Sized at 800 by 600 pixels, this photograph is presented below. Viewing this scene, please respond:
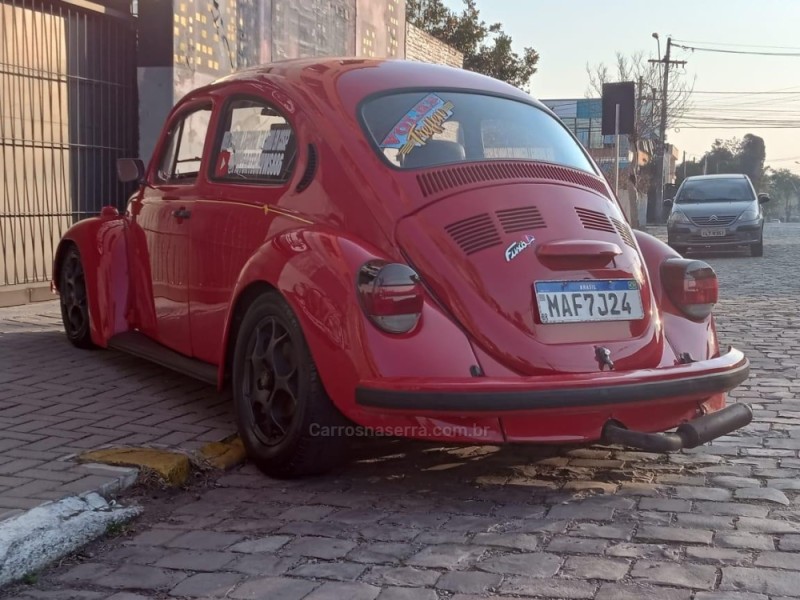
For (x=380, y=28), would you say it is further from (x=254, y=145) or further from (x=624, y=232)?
(x=624, y=232)

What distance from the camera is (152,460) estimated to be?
4.06 metres

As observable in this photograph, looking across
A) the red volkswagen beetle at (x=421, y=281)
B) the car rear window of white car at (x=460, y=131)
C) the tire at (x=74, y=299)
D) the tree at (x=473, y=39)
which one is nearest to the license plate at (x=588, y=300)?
the red volkswagen beetle at (x=421, y=281)

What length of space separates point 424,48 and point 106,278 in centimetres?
1779

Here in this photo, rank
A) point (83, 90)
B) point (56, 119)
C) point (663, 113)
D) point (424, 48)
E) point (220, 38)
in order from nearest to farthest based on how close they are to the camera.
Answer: point (56, 119)
point (83, 90)
point (220, 38)
point (424, 48)
point (663, 113)

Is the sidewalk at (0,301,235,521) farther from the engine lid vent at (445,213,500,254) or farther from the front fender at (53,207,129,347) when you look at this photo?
the engine lid vent at (445,213,500,254)

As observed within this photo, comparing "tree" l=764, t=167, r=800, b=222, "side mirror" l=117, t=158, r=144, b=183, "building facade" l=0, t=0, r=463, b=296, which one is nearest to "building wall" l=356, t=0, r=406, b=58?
"building facade" l=0, t=0, r=463, b=296

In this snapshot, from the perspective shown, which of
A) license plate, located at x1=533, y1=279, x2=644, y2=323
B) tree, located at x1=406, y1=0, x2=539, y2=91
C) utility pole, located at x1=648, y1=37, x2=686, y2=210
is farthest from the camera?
utility pole, located at x1=648, y1=37, x2=686, y2=210

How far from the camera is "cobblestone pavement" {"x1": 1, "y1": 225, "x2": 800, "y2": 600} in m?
2.98

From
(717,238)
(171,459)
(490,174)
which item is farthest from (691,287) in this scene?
(717,238)

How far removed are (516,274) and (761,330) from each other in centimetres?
544

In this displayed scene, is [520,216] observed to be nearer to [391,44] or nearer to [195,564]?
[195,564]

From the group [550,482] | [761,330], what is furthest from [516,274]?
[761,330]

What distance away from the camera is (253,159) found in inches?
186

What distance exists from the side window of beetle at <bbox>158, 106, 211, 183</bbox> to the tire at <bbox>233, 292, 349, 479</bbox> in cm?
135
